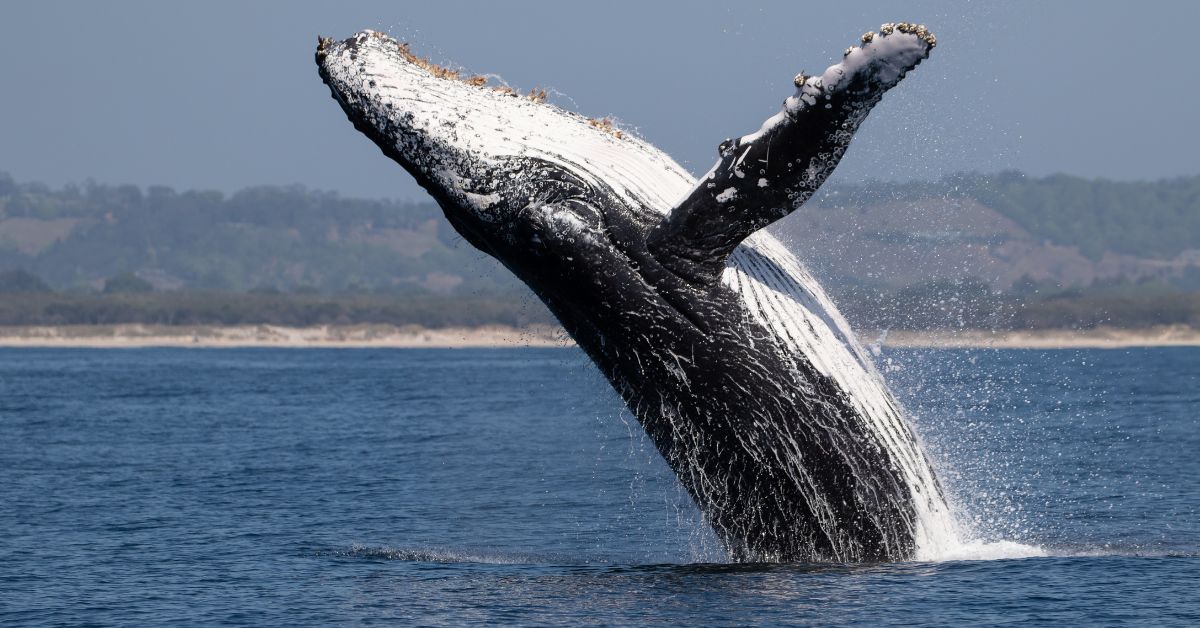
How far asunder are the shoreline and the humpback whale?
101 m

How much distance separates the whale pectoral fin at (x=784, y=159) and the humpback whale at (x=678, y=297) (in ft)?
0.06

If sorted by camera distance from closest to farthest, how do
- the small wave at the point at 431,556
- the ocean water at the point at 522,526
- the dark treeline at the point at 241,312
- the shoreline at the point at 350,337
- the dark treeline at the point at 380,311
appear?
the ocean water at the point at 522,526 < the small wave at the point at 431,556 < the shoreline at the point at 350,337 < the dark treeline at the point at 380,311 < the dark treeline at the point at 241,312

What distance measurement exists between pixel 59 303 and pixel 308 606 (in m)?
140

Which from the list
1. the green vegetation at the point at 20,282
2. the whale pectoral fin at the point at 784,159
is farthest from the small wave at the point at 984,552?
the green vegetation at the point at 20,282

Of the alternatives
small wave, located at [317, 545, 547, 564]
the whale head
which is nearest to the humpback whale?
the whale head

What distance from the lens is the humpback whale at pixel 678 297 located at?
8.43m

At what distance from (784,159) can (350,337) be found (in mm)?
135538

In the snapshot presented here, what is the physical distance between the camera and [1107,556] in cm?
1151

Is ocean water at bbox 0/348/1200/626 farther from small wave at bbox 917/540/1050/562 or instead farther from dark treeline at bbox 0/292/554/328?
dark treeline at bbox 0/292/554/328

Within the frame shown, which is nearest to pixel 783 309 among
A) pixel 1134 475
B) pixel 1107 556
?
pixel 1107 556

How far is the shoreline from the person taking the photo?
375 feet

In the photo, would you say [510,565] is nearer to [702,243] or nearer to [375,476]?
[702,243]

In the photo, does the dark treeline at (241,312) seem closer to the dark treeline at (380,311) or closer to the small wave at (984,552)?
the dark treeline at (380,311)

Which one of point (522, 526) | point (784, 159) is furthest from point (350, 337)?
point (784, 159)
